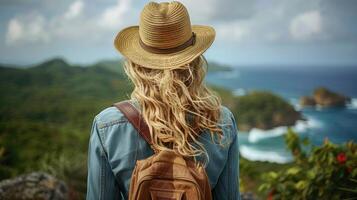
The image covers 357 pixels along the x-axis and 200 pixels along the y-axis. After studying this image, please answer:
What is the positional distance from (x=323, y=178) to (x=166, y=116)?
5.87 ft

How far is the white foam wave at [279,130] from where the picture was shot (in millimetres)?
6031

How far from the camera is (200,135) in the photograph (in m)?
1.17

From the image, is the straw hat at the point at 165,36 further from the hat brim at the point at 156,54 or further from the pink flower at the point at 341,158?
the pink flower at the point at 341,158

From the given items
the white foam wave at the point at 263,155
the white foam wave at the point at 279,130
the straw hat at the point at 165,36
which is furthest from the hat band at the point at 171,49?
the white foam wave at the point at 263,155

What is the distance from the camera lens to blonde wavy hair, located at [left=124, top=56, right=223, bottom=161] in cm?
110

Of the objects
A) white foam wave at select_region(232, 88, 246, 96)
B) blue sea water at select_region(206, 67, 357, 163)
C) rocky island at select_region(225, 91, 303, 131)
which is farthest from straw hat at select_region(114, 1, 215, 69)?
white foam wave at select_region(232, 88, 246, 96)

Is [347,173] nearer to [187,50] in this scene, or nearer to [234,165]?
[234,165]

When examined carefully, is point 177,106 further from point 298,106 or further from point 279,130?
point 279,130

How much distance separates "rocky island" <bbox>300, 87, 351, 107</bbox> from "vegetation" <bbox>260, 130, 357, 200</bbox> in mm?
3356

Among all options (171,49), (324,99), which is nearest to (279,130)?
(324,99)

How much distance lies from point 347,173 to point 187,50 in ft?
5.77

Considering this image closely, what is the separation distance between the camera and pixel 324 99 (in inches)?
244

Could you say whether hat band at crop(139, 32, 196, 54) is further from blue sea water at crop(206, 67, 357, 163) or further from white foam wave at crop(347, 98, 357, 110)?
white foam wave at crop(347, 98, 357, 110)

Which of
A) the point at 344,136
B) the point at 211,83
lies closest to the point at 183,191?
the point at 344,136
